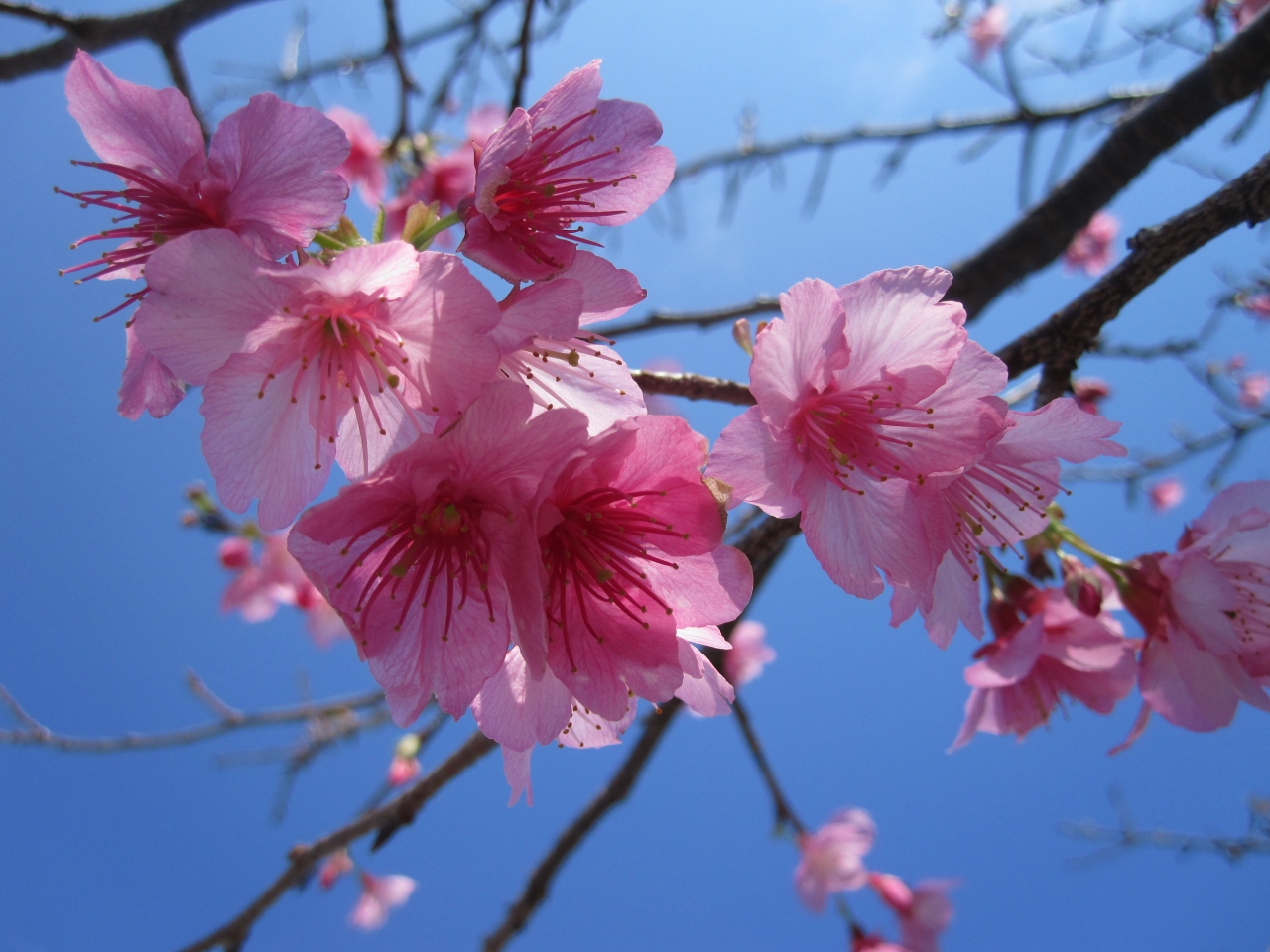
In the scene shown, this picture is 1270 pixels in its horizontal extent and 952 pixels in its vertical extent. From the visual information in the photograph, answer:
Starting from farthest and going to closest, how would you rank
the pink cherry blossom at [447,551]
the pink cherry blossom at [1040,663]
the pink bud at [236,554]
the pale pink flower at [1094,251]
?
→ 1. the pale pink flower at [1094,251]
2. the pink bud at [236,554]
3. the pink cherry blossom at [1040,663]
4. the pink cherry blossom at [447,551]

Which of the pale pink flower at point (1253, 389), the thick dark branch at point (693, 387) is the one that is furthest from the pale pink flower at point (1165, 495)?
the thick dark branch at point (693, 387)

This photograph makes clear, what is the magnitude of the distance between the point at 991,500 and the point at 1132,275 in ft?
1.52

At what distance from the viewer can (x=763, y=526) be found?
1434 mm

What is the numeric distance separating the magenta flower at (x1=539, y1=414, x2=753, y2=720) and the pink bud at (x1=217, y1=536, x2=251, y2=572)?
3.96 m

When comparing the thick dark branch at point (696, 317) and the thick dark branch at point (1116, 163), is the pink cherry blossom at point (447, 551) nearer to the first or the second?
the thick dark branch at point (696, 317)

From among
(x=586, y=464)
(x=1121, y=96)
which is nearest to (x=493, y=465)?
(x=586, y=464)

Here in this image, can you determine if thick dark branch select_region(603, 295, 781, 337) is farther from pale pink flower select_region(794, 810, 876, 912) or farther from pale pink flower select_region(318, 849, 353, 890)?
pale pink flower select_region(318, 849, 353, 890)

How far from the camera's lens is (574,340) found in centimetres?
116

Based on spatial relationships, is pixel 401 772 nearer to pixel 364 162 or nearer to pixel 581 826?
pixel 581 826

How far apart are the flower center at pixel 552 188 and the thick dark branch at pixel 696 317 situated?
77 cm

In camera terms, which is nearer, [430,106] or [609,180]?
[609,180]

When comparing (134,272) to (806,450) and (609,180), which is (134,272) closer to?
(609,180)

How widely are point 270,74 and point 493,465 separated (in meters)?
2.90

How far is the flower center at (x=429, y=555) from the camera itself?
3.18 ft
